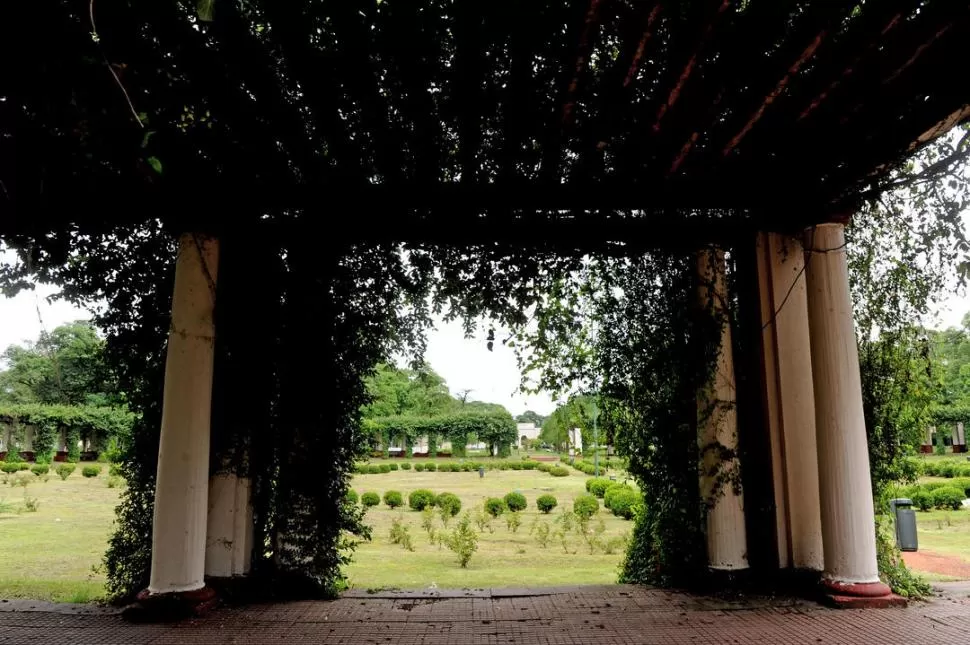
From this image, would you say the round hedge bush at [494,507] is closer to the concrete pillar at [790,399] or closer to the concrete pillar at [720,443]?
the concrete pillar at [720,443]

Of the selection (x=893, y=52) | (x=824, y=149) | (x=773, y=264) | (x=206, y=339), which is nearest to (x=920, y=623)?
(x=773, y=264)

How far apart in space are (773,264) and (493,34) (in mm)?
3568

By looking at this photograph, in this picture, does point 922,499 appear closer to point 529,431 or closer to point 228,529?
point 228,529

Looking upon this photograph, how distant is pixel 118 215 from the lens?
466 cm

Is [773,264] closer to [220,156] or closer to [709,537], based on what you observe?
[709,537]

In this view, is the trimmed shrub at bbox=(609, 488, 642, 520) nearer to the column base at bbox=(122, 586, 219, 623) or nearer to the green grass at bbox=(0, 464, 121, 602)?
the green grass at bbox=(0, 464, 121, 602)

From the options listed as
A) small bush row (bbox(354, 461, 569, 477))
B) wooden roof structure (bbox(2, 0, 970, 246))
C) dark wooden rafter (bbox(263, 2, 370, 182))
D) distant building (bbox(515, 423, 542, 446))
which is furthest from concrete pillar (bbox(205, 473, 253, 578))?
distant building (bbox(515, 423, 542, 446))

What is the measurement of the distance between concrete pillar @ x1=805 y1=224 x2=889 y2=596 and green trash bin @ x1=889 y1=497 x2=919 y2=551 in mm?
2170

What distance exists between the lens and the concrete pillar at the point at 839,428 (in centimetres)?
439

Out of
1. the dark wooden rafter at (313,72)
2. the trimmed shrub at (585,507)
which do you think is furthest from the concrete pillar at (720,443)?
the trimmed shrub at (585,507)

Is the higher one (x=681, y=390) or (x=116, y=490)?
(x=681, y=390)

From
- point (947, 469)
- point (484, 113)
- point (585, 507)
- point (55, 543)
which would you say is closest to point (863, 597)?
point (484, 113)

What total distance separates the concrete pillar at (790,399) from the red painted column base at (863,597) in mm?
423

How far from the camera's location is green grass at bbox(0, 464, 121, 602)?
5.77m
